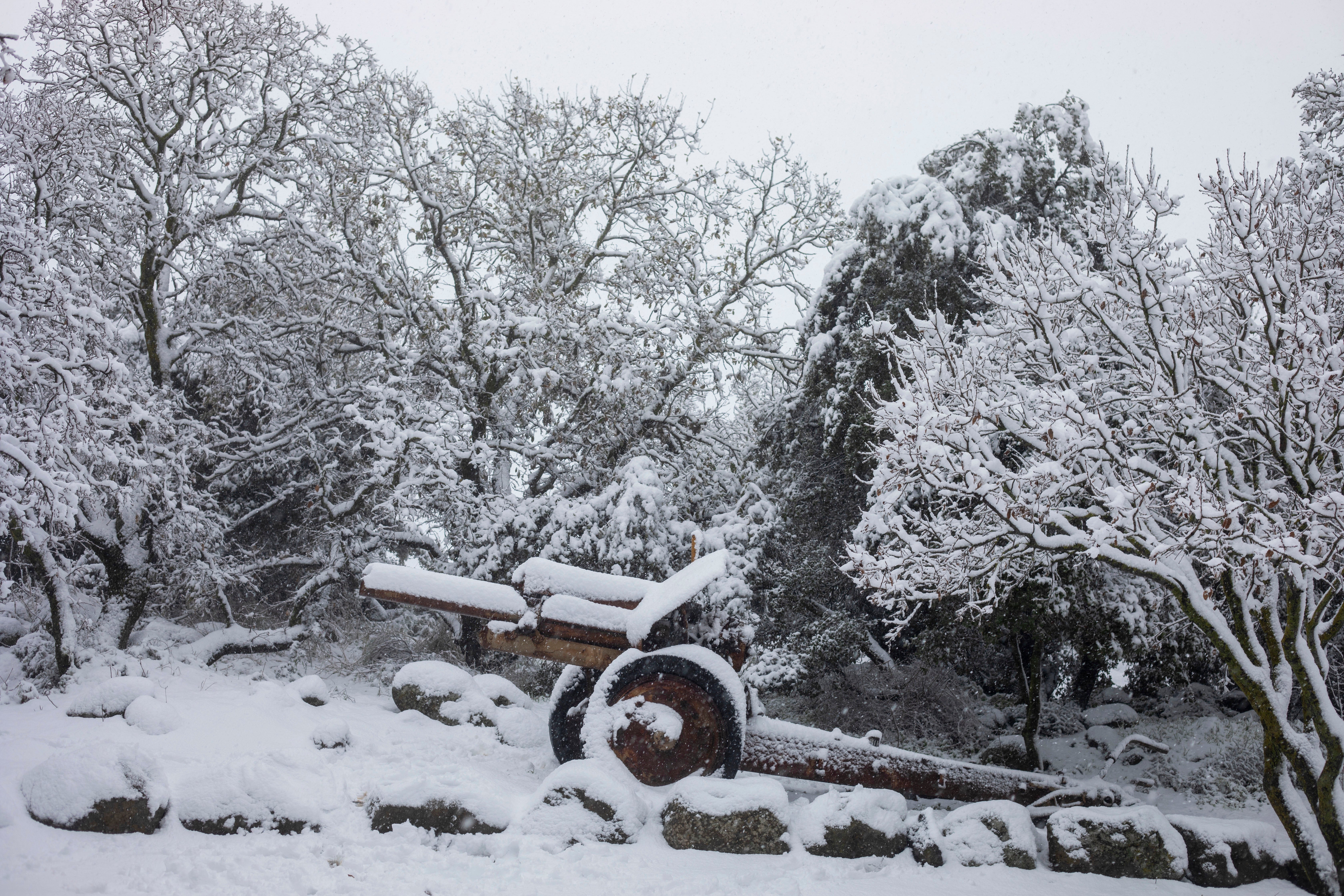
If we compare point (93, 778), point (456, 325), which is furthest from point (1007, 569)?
point (456, 325)

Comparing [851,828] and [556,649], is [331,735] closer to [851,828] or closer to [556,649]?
[556,649]

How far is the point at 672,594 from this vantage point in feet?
19.6

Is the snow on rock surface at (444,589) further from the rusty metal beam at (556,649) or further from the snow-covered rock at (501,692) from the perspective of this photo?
the snow-covered rock at (501,692)

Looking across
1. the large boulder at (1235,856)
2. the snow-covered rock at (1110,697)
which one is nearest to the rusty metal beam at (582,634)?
the large boulder at (1235,856)

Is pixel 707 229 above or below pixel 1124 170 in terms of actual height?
above

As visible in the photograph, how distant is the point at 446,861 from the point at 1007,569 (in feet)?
13.5

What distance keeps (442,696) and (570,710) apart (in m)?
1.73

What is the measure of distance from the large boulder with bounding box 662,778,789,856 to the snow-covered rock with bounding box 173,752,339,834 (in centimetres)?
212

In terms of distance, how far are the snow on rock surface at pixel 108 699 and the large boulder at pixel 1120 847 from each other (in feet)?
21.8

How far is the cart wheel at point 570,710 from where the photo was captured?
6379 millimetres

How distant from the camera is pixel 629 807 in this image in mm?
5094

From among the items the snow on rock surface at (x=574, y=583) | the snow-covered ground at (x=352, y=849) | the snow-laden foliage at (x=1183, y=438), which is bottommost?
the snow-covered ground at (x=352, y=849)

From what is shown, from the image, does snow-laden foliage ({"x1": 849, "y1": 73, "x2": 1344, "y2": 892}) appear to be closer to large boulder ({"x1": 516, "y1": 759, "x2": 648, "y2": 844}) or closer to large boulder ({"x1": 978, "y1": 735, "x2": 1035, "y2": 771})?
large boulder ({"x1": 516, "y1": 759, "x2": 648, "y2": 844})

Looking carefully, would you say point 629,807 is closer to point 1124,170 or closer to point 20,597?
point 1124,170
